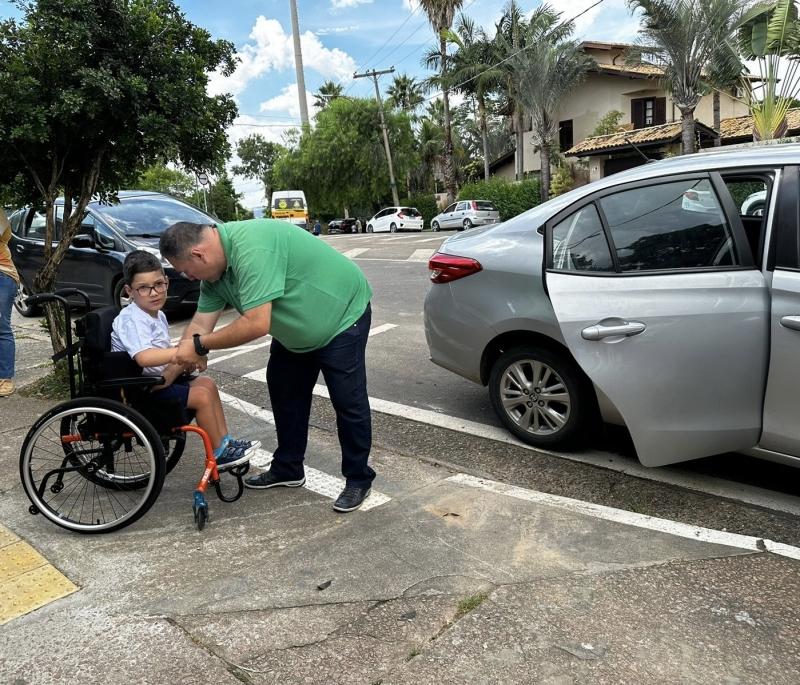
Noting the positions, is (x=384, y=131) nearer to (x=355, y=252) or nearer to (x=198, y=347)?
(x=355, y=252)

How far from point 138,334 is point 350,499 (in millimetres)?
1283

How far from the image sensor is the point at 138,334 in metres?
3.23

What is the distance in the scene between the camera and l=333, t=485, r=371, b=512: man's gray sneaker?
336cm

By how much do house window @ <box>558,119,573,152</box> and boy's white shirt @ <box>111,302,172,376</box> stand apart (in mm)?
34786

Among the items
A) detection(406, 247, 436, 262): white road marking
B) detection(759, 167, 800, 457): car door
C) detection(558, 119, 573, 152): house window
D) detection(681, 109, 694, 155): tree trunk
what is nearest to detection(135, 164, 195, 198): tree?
detection(558, 119, 573, 152): house window

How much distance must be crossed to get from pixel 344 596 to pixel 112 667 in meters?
0.84

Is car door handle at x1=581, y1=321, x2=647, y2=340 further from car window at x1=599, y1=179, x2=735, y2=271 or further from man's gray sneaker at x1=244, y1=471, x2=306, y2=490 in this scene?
man's gray sneaker at x1=244, y1=471, x2=306, y2=490

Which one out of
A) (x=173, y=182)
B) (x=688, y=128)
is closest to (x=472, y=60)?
(x=688, y=128)

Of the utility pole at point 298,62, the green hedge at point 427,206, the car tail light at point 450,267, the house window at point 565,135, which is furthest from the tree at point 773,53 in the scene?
the utility pole at point 298,62

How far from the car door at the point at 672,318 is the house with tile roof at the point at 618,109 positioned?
27.4 meters

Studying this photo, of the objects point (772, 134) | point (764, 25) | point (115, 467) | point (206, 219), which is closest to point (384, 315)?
point (206, 219)

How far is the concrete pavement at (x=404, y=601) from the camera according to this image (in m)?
2.27

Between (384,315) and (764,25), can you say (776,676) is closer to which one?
(384,315)

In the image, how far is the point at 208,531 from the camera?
3.24 metres
